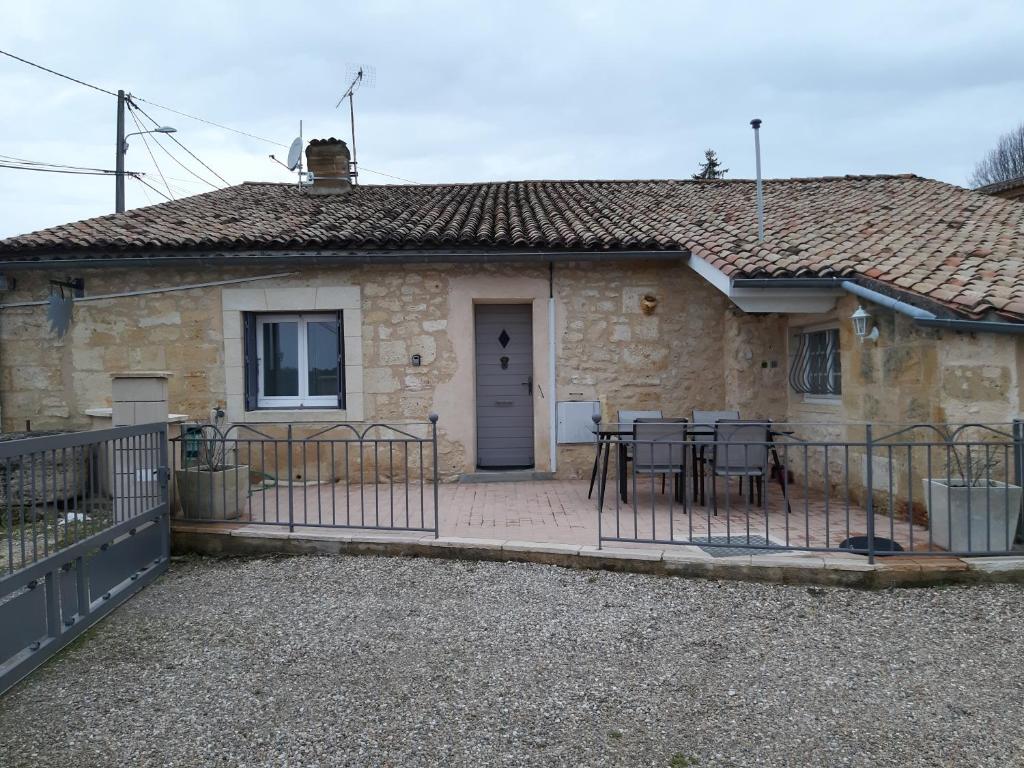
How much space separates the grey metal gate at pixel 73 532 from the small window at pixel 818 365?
21.2 feet

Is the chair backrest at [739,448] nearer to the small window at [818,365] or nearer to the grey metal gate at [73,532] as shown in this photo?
the small window at [818,365]

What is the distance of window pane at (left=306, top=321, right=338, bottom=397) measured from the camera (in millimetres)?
8606

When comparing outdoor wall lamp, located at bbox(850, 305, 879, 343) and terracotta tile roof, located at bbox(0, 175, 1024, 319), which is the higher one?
terracotta tile roof, located at bbox(0, 175, 1024, 319)

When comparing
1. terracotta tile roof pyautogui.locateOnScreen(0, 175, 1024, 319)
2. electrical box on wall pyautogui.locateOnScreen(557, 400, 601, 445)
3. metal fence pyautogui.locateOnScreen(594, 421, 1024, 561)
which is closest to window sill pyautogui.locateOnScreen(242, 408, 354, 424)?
terracotta tile roof pyautogui.locateOnScreen(0, 175, 1024, 319)

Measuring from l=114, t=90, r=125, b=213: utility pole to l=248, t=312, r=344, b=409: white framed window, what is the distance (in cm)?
907

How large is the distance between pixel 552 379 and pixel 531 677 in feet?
16.8

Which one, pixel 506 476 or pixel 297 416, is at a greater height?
pixel 297 416

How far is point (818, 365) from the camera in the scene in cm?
800

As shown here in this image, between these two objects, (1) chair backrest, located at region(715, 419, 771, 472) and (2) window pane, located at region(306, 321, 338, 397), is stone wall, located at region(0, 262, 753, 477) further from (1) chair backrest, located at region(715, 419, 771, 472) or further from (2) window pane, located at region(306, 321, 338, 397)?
(1) chair backrest, located at region(715, 419, 771, 472)

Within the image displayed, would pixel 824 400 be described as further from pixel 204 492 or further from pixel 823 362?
pixel 204 492

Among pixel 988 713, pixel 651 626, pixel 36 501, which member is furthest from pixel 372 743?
pixel 988 713

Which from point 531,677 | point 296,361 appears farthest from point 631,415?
point 531,677

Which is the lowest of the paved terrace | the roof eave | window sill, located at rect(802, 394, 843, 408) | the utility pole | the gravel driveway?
the gravel driveway

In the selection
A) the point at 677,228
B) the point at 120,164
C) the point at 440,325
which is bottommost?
the point at 440,325
